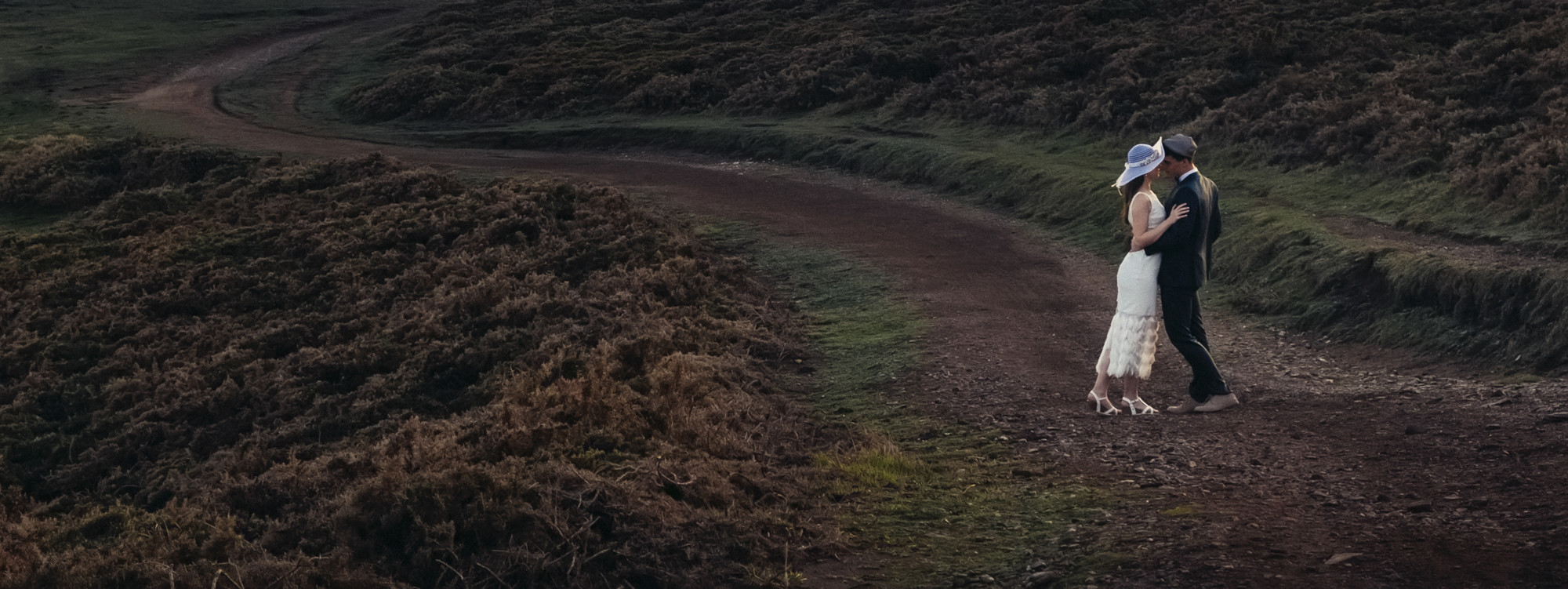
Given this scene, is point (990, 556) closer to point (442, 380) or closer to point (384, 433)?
point (384, 433)

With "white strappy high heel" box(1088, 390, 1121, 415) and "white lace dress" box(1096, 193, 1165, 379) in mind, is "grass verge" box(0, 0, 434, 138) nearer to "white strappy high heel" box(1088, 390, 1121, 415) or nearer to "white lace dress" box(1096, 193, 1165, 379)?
"white strappy high heel" box(1088, 390, 1121, 415)

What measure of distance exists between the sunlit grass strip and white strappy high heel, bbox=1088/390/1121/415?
0.87 meters

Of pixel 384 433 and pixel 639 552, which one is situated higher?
pixel 639 552

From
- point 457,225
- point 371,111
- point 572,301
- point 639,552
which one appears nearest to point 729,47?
point 371,111

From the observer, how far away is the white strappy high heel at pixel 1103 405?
10.5 meters

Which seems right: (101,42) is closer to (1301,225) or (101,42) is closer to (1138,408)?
(1301,225)

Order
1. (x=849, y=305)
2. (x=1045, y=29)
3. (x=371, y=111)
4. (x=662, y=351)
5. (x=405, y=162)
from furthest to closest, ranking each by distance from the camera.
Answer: (x=371, y=111)
(x=1045, y=29)
(x=405, y=162)
(x=849, y=305)
(x=662, y=351)

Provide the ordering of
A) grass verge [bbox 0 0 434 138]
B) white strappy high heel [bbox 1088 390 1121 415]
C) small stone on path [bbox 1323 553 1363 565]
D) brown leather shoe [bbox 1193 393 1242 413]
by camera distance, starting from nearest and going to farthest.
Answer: small stone on path [bbox 1323 553 1363 565]
brown leather shoe [bbox 1193 393 1242 413]
white strappy high heel [bbox 1088 390 1121 415]
grass verge [bbox 0 0 434 138]

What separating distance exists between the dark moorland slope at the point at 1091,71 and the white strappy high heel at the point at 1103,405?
6468mm

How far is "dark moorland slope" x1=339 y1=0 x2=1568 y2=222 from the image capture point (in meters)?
18.5

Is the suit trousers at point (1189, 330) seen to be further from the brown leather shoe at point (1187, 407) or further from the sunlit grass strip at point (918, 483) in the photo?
the sunlit grass strip at point (918, 483)

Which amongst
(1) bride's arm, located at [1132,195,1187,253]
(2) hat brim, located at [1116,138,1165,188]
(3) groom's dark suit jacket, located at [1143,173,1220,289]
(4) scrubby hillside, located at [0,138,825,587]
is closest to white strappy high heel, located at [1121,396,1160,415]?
(3) groom's dark suit jacket, located at [1143,173,1220,289]

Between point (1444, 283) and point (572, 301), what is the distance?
9734mm

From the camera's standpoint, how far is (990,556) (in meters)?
7.82
